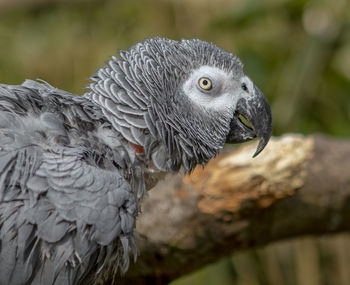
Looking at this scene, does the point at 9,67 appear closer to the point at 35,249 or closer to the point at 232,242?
the point at 232,242

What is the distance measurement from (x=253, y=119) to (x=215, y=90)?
0.54 ft

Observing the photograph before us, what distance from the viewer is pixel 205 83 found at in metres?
1.61

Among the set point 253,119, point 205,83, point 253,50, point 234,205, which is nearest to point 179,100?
point 205,83

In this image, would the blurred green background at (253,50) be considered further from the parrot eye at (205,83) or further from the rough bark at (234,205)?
the parrot eye at (205,83)

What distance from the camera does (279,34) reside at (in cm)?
331

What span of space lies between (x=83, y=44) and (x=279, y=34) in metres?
1.56

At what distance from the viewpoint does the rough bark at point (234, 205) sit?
6.35ft

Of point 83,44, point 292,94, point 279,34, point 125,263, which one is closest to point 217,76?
point 125,263

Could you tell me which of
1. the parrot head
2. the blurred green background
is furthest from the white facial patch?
the blurred green background

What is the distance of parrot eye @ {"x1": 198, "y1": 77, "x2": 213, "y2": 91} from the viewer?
63.1 inches

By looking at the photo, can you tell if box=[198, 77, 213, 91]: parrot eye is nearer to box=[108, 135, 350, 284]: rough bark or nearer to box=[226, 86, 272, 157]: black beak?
box=[226, 86, 272, 157]: black beak

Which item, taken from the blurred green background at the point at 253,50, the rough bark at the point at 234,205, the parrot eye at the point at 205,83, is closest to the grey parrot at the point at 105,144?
the parrot eye at the point at 205,83

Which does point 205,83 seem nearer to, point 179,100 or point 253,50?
point 179,100

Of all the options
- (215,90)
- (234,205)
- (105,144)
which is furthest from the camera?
(234,205)
